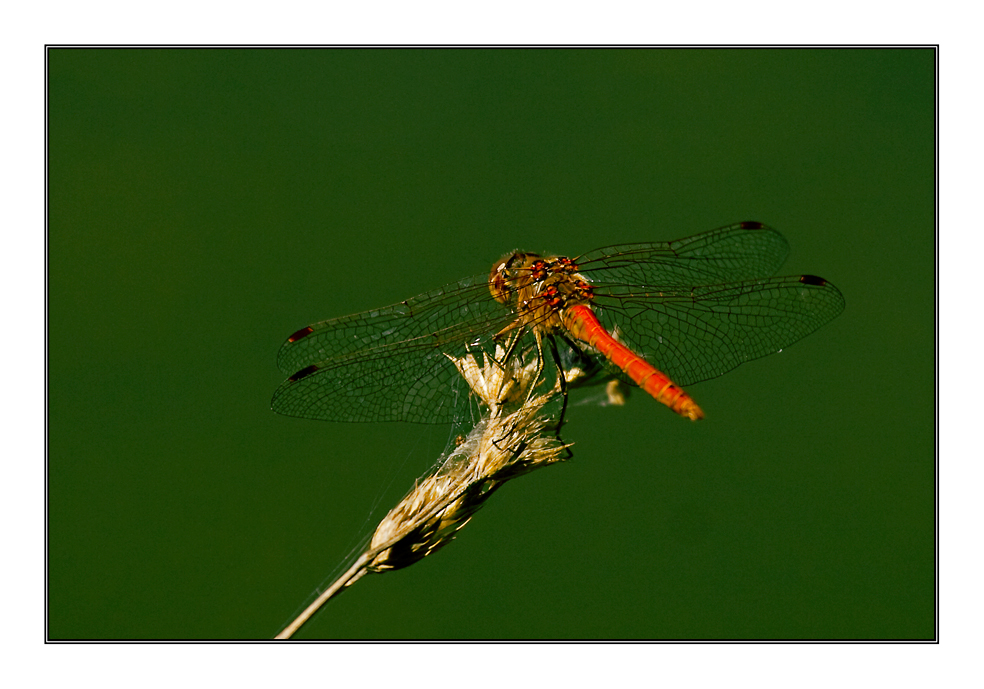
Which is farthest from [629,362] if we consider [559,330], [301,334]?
[301,334]

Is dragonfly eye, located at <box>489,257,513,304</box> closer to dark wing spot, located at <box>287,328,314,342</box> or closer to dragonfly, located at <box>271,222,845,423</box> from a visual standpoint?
dragonfly, located at <box>271,222,845,423</box>

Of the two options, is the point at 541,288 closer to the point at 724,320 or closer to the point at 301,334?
the point at 724,320

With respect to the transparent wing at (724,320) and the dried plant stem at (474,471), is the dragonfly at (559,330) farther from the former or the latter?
the dried plant stem at (474,471)

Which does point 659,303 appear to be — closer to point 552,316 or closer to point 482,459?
point 552,316

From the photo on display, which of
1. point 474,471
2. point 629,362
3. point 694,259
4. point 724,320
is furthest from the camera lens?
point 694,259

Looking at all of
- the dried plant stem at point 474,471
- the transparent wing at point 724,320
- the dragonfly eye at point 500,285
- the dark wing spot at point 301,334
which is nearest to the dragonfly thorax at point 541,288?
the dragonfly eye at point 500,285

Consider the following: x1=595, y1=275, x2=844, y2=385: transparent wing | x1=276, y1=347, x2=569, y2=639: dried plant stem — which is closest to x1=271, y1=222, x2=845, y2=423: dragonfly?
x1=595, y1=275, x2=844, y2=385: transparent wing

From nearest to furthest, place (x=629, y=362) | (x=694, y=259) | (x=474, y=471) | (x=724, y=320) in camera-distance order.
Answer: (x=474, y=471) → (x=629, y=362) → (x=724, y=320) → (x=694, y=259)

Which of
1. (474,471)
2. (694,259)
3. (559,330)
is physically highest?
(694,259)
